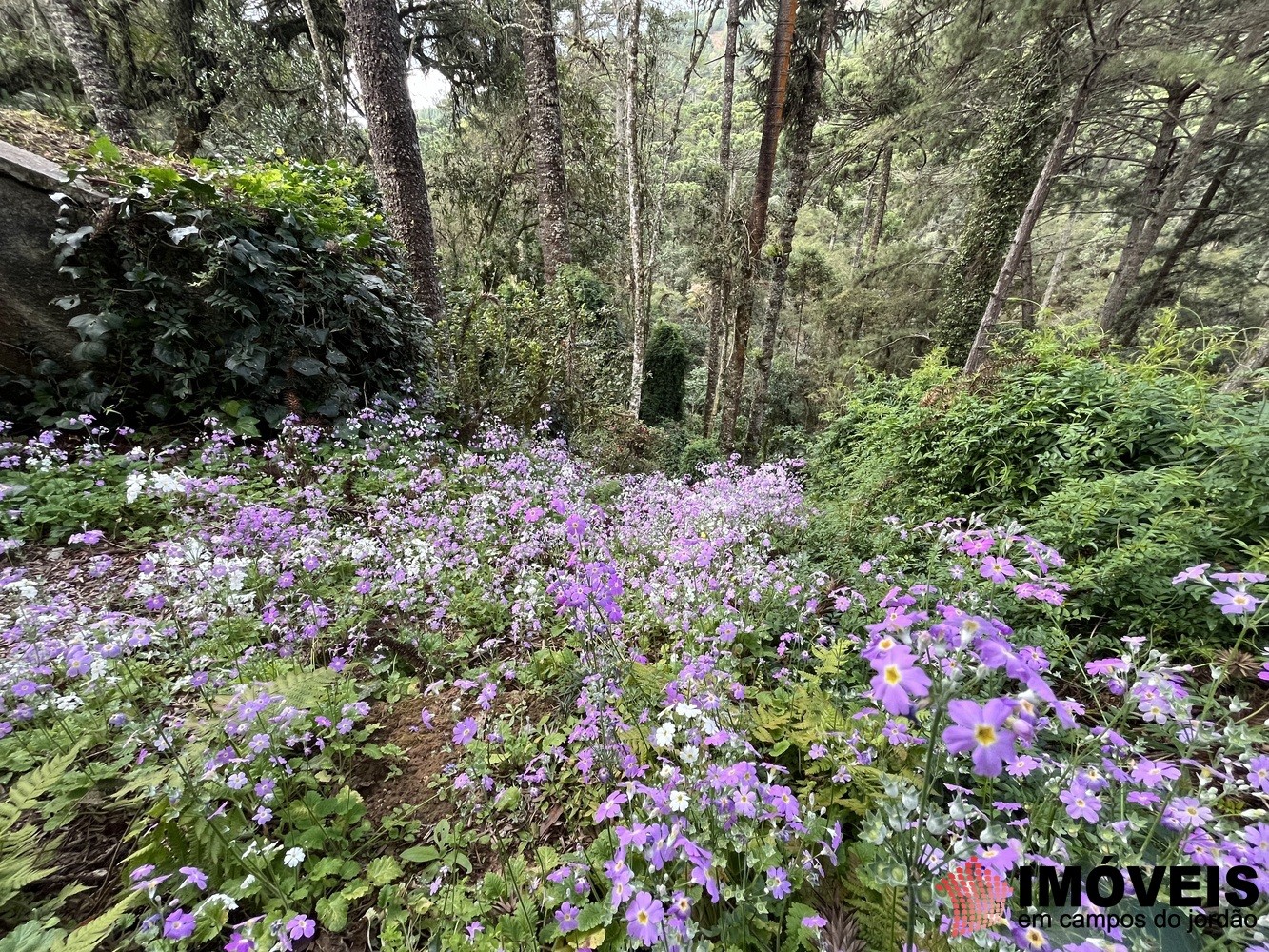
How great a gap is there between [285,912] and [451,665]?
138 cm

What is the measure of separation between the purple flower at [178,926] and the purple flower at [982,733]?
2020mm

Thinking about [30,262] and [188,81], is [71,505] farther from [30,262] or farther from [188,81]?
[188,81]

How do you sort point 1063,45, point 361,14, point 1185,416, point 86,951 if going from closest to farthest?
point 86,951, point 1185,416, point 361,14, point 1063,45

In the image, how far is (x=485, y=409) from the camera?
6.29m

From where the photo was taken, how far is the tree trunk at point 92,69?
652cm

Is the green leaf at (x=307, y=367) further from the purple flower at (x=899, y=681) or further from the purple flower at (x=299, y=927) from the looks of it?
the purple flower at (x=899, y=681)

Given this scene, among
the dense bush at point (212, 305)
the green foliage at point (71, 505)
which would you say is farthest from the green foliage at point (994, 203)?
the green foliage at point (71, 505)

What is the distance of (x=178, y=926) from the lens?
1348mm

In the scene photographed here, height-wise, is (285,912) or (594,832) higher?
(285,912)

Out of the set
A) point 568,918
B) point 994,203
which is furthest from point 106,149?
point 994,203

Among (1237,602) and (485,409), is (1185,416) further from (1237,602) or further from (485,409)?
(485,409)

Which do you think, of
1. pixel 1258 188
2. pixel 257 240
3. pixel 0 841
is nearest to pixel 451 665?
pixel 0 841

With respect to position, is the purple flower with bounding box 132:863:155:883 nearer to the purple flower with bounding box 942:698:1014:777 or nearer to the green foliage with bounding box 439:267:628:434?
the purple flower with bounding box 942:698:1014:777

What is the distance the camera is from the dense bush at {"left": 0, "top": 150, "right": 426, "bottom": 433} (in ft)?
13.7
